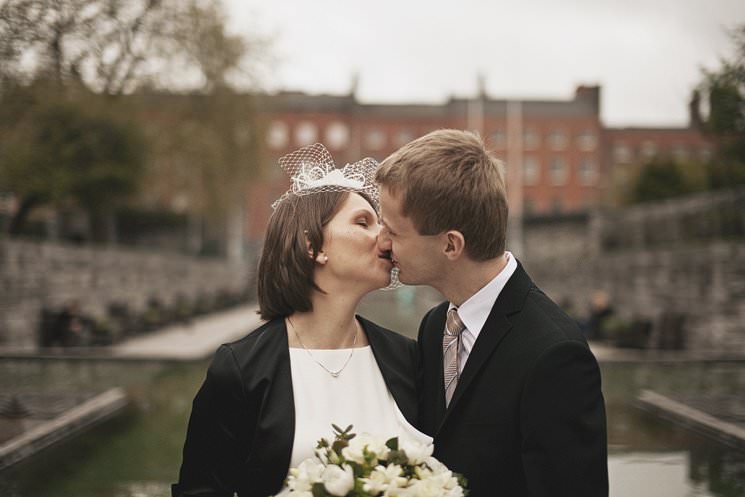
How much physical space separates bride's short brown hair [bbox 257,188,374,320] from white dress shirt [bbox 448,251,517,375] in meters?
0.62

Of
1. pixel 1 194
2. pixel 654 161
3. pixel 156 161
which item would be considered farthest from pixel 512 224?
pixel 1 194

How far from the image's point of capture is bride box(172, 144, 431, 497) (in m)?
2.91

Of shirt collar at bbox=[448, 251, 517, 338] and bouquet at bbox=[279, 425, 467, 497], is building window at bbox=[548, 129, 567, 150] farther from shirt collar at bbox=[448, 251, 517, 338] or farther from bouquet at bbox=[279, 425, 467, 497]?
bouquet at bbox=[279, 425, 467, 497]

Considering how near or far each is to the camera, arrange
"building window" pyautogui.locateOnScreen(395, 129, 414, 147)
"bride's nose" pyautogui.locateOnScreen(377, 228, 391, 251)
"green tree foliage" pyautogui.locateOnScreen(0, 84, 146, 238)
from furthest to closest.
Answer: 1. "building window" pyautogui.locateOnScreen(395, 129, 414, 147)
2. "green tree foliage" pyautogui.locateOnScreen(0, 84, 146, 238)
3. "bride's nose" pyautogui.locateOnScreen(377, 228, 391, 251)

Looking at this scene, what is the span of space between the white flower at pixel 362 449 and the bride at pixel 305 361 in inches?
22.1

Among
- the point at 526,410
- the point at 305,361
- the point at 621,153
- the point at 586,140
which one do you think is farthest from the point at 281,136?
the point at 526,410

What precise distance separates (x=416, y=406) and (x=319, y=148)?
126 cm

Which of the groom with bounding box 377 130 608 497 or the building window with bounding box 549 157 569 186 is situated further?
the building window with bounding box 549 157 569 186

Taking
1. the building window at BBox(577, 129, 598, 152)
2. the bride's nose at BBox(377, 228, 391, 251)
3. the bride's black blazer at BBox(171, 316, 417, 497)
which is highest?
the building window at BBox(577, 129, 598, 152)

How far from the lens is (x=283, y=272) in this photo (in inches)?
126

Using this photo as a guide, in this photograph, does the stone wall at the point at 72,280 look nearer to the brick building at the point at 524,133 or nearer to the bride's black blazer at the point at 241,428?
the bride's black blazer at the point at 241,428

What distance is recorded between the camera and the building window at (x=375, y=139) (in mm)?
77438

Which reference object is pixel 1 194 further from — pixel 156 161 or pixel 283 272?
pixel 283 272

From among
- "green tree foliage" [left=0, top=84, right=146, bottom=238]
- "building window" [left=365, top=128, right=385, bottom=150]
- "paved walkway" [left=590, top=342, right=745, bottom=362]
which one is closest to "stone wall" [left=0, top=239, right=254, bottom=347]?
"green tree foliage" [left=0, top=84, right=146, bottom=238]
